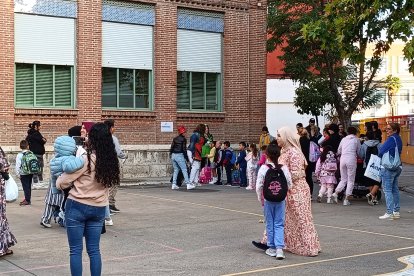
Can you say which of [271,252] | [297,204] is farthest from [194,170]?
[271,252]

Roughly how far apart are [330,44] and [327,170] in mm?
2918

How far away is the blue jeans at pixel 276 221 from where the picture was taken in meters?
8.38

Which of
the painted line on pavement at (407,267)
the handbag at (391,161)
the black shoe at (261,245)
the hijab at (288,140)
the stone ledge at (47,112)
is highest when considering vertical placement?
the stone ledge at (47,112)

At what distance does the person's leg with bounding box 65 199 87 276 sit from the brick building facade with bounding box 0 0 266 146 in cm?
1340

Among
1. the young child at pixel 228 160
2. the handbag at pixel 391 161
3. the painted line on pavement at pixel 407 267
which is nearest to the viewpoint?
the painted line on pavement at pixel 407 267

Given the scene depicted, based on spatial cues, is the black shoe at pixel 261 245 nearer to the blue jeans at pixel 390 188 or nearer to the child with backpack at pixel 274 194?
the child with backpack at pixel 274 194

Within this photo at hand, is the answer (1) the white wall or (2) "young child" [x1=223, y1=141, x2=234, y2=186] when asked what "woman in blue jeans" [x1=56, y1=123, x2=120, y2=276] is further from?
(1) the white wall

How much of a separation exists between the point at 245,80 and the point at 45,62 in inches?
302

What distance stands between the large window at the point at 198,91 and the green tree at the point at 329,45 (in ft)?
11.5

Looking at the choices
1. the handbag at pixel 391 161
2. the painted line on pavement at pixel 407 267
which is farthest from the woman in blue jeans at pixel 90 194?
the handbag at pixel 391 161

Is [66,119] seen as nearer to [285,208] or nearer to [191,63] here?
[191,63]

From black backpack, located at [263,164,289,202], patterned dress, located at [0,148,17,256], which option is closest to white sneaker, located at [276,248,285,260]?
black backpack, located at [263,164,289,202]

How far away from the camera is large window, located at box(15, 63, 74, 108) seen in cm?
1941

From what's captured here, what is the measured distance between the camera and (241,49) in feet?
77.9
